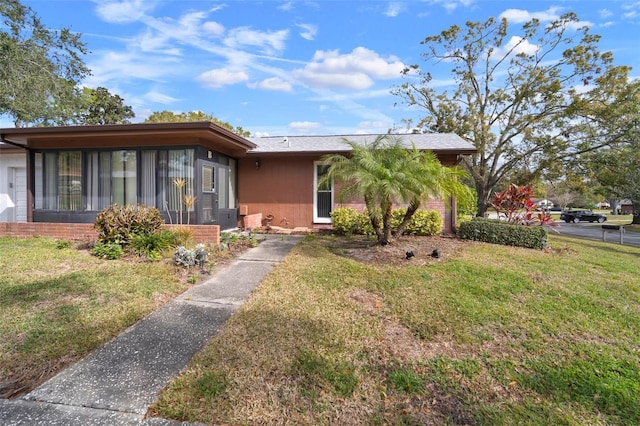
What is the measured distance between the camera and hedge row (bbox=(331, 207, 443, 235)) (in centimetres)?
945

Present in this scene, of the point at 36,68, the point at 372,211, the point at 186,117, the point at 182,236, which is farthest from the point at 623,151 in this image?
the point at 186,117

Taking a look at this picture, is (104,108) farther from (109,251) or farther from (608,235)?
(608,235)

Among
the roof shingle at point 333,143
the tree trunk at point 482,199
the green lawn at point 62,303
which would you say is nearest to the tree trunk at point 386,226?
the roof shingle at point 333,143

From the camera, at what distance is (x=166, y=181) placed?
8688 mm

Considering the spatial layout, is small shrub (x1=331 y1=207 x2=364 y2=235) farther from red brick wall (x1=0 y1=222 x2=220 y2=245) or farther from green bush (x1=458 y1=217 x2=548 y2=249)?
red brick wall (x1=0 y1=222 x2=220 y2=245)

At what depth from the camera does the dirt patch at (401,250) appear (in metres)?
6.38

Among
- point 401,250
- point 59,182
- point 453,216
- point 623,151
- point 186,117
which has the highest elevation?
point 186,117

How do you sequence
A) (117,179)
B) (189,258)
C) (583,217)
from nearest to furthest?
(189,258), (117,179), (583,217)

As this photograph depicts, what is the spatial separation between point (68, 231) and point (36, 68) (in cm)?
1158

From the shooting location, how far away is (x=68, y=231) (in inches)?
318

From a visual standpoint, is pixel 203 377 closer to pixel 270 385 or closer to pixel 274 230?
pixel 270 385

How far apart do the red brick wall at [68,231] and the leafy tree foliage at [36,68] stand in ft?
30.0

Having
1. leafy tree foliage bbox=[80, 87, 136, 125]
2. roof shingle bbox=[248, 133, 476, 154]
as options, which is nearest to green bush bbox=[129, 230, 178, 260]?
roof shingle bbox=[248, 133, 476, 154]

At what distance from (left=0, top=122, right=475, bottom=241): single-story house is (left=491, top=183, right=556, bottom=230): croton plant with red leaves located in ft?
4.97
